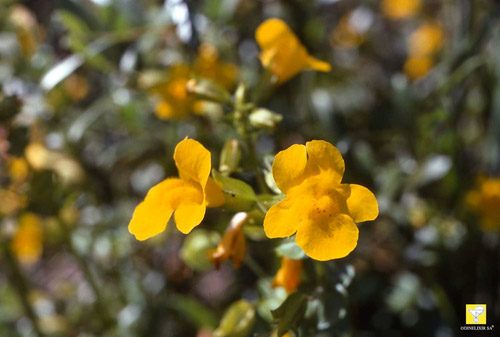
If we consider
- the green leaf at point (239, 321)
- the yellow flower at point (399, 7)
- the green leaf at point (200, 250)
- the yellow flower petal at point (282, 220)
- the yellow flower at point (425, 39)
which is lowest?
the yellow flower at point (425, 39)

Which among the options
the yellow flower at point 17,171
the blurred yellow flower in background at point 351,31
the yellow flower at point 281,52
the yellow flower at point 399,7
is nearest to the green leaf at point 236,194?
the yellow flower at point 281,52

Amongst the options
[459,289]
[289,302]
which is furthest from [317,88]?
[289,302]

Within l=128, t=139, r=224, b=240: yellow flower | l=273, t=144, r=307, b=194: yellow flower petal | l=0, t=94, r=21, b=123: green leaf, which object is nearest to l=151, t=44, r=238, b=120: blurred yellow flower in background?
l=0, t=94, r=21, b=123: green leaf

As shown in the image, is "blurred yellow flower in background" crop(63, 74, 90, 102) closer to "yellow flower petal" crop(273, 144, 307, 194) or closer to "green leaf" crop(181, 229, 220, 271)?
"green leaf" crop(181, 229, 220, 271)

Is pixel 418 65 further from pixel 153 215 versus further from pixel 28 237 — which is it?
pixel 153 215

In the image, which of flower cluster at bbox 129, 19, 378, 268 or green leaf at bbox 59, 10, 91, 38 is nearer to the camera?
flower cluster at bbox 129, 19, 378, 268

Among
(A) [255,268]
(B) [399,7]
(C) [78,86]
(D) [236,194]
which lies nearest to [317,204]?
(D) [236,194]

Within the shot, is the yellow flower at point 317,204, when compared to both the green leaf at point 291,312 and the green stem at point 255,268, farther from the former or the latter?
the green stem at point 255,268
